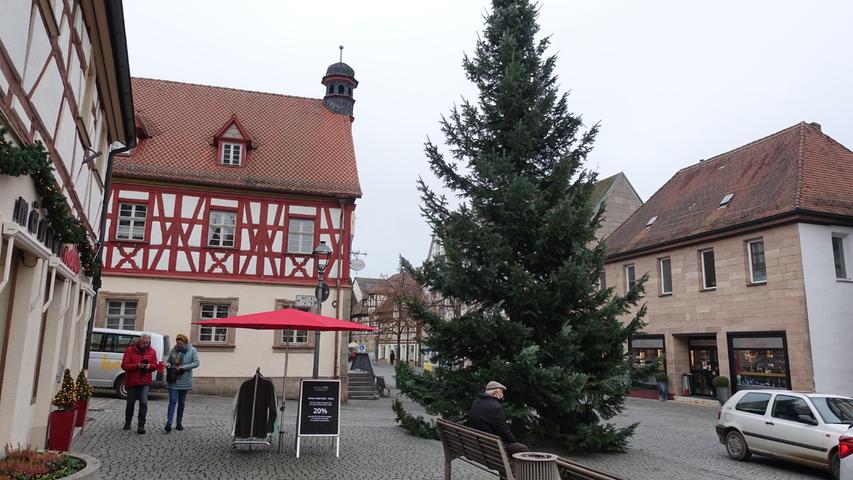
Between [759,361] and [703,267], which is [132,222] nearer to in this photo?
[703,267]

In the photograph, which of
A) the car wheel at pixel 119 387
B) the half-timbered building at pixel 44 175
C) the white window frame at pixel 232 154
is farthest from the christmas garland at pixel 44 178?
the white window frame at pixel 232 154

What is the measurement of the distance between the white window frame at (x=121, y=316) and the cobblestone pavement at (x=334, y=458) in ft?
15.8

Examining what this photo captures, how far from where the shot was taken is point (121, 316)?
2053 cm

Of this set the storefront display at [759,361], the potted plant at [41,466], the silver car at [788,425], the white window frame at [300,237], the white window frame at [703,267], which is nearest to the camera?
the potted plant at [41,466]

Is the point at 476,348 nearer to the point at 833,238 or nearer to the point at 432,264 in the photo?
the point at 432,264

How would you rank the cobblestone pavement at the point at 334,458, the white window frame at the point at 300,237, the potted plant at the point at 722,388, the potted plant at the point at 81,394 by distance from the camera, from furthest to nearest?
the potted plant at the point at 722,388
the white window frame at the point at 300,237
the potted plant at the point at 81,394
the cobblestone pavement at the point at 334,458

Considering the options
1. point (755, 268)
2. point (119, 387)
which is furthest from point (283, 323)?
point (755, 268)

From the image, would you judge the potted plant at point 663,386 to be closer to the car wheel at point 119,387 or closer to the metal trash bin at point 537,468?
the car wheel at point 119,387

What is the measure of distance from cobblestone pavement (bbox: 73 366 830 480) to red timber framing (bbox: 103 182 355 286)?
19.9ft

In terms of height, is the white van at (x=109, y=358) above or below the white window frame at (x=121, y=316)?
below

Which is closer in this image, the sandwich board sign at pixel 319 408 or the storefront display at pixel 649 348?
the sandwich board sign at pixel 319 408

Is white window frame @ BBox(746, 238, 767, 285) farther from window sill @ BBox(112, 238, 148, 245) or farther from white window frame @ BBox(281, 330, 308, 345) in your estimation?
window sill @ BBox(112, 238, 148, 245)

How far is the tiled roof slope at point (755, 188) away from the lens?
Result: 2191 cm

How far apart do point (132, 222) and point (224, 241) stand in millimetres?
2980
